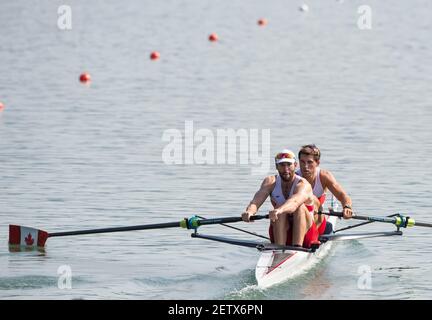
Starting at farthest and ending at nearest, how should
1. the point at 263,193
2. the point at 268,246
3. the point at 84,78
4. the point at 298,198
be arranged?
the point at 84,78 → the point at 263,193 → the point at 298,198 → the point at 268,246

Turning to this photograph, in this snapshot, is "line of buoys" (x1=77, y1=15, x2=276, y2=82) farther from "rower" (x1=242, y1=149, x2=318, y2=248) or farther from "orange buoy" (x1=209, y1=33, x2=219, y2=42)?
"rower" (x1=242, y1=149, x2=318, y2=248)

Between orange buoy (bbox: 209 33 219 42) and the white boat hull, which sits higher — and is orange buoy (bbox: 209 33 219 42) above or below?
above

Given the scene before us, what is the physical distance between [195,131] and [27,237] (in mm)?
9142

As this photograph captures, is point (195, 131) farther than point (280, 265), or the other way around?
point (195, 131)

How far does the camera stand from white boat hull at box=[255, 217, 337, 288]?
39.5 feet

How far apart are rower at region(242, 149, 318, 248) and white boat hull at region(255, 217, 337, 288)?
189 mm

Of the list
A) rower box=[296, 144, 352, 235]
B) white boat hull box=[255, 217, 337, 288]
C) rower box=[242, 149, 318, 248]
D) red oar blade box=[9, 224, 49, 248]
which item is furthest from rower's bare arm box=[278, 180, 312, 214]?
red oar blade box=[9, 224, 49, 248]

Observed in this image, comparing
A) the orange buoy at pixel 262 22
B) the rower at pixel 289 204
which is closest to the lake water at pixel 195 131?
the orange buoy at pixel 262 22

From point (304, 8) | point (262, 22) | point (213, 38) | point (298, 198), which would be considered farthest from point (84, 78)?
point (304, 8)

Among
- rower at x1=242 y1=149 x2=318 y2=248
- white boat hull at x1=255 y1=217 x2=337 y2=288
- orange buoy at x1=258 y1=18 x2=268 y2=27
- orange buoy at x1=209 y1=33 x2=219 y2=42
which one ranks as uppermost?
orange buoy at x1=258 y1=18 x2=268 y2=27

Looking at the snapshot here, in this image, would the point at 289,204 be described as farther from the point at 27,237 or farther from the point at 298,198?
the point at 27,237

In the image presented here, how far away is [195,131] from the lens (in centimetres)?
2323
